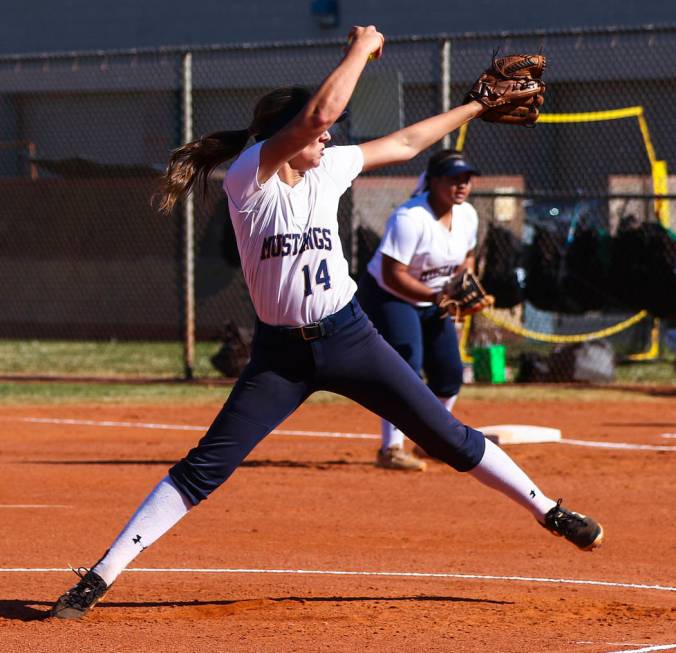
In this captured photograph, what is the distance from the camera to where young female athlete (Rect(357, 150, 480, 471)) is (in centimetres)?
923

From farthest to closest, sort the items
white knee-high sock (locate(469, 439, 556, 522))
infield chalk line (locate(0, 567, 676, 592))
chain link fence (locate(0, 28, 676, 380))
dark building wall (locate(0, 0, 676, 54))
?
dark building wall (locate(0, 0, 676, 54))
chain link fence (locate(0, 28, 676, 380))
infield chalk line (locate(0, 567, 676, 592))
white knee-high sock (locate(469, 439, 556, 522))

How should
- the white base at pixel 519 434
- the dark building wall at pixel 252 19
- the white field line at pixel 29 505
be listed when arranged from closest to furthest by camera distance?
the white field line at pixel 29 505
the white base at pixel 519 434
the dark building wall at pixel 252 19

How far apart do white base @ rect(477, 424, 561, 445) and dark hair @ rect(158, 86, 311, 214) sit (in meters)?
5.44

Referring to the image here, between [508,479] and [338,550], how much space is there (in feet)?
5.76

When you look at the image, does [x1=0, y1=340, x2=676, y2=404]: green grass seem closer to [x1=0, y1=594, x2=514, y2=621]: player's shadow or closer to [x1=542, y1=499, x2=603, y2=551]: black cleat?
[x1=0, y1=594, x2=514, y2=621]: player's shadow

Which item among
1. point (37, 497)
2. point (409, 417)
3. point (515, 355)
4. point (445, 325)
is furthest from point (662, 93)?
point (409, 417)

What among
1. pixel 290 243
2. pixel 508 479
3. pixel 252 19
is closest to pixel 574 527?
pixel 508 479

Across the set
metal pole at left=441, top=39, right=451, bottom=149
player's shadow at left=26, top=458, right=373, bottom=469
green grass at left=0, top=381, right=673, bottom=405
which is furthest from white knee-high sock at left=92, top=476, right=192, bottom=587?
metal pole at left=441, top=39, right=451, bottom=149

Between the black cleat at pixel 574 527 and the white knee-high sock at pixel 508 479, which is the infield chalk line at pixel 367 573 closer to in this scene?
the black cleat at pixel 574 527

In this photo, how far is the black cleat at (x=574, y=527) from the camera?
5859mm

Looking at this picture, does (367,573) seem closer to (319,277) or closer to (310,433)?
(319,277)

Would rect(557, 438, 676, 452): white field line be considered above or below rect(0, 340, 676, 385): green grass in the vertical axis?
above

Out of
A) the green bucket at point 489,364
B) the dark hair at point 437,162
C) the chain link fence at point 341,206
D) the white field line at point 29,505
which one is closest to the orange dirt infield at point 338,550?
the white field line at point 29,505

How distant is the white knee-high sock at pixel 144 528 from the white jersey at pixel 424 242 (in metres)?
3.98
